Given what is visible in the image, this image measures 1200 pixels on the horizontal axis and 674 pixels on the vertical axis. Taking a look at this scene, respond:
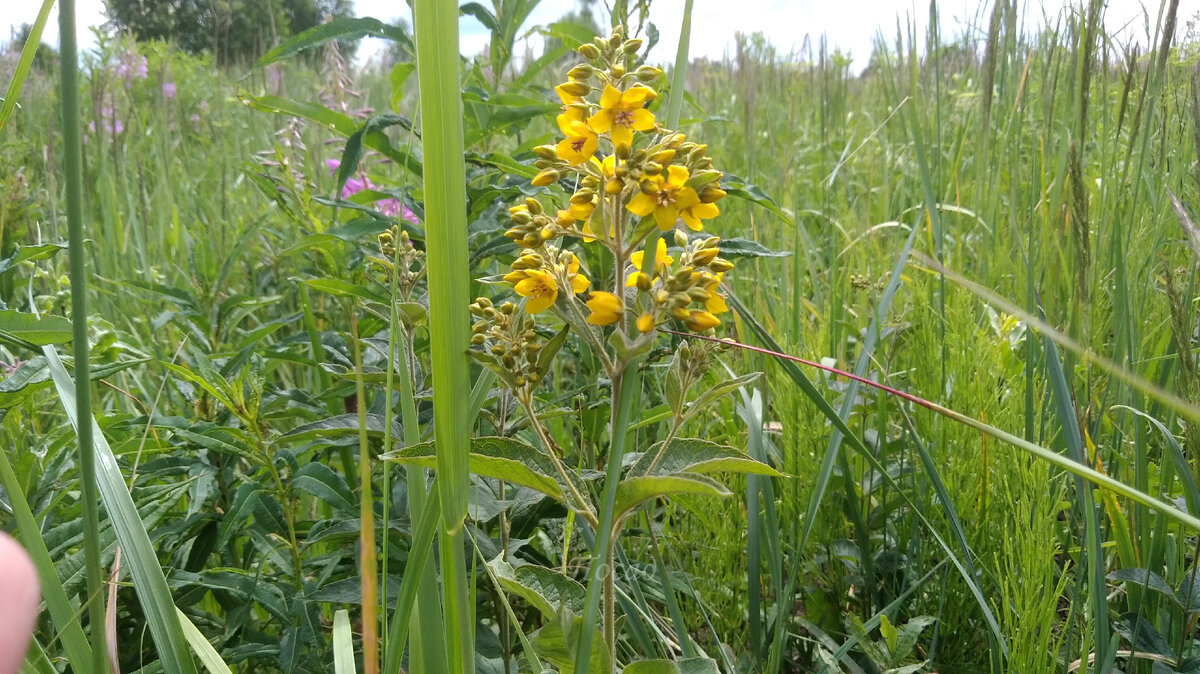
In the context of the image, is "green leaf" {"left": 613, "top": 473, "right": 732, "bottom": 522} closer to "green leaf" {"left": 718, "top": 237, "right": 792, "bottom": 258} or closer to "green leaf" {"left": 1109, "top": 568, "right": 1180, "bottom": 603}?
"green leaf" {"left": 718, "top": 237, "right": 792, "bottom": 258}

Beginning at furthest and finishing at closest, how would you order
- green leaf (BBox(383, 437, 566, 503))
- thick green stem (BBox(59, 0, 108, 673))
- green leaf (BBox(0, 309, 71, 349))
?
green leaf (BBox(0, 309, 71, 349)) < green leaf (BBox(383, 437, 566, 503)) < thick green stem (BBox(59, 0, 108, 673))

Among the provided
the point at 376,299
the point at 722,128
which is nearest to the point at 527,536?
the point at 376,299

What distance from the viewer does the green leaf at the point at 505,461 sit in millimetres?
602

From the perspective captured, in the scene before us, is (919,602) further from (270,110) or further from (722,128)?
(722,128)

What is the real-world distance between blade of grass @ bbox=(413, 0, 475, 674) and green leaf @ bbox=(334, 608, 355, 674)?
0.12 meters

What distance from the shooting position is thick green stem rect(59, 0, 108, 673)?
49 cm

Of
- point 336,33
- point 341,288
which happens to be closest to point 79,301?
point 341,288

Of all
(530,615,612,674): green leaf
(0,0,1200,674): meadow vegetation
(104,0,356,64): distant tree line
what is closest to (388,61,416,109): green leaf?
(0,0,1200,674): meadow vegetation

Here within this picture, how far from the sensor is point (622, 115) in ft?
2.36

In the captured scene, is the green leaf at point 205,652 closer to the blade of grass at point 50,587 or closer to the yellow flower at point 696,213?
the blade of grass at point 50,587

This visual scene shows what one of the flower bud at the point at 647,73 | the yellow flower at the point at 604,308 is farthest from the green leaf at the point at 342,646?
the flower bud at the point at 647,73

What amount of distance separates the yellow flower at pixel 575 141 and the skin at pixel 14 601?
607mm

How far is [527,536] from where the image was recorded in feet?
3.59

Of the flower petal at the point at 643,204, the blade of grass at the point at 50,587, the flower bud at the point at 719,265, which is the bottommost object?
the blade of grass at the point at 50,587
